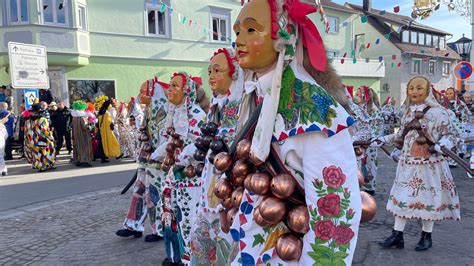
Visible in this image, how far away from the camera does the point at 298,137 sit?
156 centimetres

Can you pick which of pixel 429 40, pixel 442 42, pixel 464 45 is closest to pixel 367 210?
pixel 464 45

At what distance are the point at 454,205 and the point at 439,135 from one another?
33.1 inches

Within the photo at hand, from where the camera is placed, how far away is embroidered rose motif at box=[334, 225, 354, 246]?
4.78 feet

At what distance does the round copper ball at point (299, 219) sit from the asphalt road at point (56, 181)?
6760mm

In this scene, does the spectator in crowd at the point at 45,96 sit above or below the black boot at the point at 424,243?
above

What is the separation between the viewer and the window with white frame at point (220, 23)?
20389 mm

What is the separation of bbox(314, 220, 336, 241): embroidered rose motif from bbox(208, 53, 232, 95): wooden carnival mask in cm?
186

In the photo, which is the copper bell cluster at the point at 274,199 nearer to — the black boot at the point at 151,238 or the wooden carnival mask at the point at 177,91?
the wooden carnival mask at the point at 177,91

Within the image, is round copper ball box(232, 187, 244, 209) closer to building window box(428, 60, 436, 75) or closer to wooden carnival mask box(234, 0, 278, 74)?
wooden carnival mask box(234, 0, 278, 74)

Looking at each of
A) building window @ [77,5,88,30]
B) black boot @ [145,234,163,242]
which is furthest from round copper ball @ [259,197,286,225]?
building window @ [77,5,88,30]

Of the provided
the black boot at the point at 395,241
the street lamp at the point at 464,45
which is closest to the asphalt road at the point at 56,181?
the black boot at the point at 395,241

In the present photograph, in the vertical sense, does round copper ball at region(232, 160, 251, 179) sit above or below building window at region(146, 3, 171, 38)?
below

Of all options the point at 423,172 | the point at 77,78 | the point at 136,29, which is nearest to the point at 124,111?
the point at 77,78

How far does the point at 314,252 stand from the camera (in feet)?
4.80
